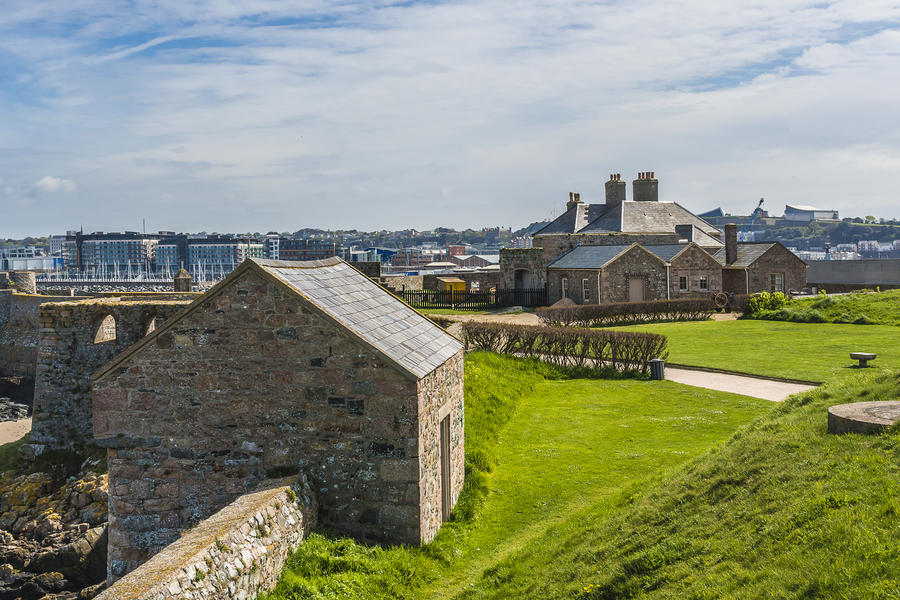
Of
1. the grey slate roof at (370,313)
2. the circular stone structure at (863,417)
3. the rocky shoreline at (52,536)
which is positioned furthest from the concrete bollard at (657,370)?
the rocky shoreline at (52,536)

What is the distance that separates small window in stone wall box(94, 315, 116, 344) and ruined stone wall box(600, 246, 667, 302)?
1182 inches

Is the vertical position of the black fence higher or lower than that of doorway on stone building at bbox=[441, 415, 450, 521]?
higher

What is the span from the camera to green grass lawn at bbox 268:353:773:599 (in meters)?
8.90

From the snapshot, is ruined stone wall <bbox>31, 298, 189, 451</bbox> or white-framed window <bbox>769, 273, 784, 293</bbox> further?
white-framed window <bbox>769, 273, 784, 293</bbox>

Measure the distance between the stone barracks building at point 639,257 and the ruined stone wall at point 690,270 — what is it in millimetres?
65

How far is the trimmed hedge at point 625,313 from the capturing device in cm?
3678

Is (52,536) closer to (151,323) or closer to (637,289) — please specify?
(151,323)

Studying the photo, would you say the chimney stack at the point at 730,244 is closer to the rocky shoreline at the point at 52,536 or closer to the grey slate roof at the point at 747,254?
the grey slate roof at the point at 747,254

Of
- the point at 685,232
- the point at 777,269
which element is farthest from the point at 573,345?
the point at 685,232

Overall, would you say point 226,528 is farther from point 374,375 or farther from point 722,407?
point 722,407

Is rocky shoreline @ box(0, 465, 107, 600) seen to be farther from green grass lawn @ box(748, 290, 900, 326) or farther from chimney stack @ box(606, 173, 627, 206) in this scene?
chimney stack @ box(606, 173, 627, 206)

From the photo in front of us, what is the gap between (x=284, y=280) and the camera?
394 inches

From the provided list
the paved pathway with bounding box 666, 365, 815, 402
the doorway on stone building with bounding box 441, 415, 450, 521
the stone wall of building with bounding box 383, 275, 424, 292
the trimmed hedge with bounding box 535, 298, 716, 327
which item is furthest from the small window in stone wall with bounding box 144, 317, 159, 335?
the stone wall of building with bounding box 383, 275, 424, 292

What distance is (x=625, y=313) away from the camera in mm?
38719
